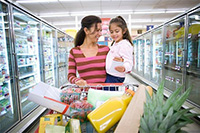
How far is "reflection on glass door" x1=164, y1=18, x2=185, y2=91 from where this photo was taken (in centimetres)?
383

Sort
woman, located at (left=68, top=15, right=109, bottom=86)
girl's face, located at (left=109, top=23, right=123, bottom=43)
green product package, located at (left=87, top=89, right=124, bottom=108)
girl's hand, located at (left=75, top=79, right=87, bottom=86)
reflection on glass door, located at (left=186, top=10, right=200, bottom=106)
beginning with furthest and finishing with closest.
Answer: reflection on glass door, located at (left=186, top=10, right=200, bottom=106), woman, located at (left=68, top=15, right=109, bottom=86), girl's face, located at (left=109, top=23, right=123, bottom=43), girl's hand, located at (left=75, top=79, right=87, bottom=86), green product package, located at (left=87, top=89, right=124, bottom=108)

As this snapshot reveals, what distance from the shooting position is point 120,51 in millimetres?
1213

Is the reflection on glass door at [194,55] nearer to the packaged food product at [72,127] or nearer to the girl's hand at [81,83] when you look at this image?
the girl's hand at [81,83]

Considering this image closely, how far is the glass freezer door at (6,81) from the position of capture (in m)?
2.35

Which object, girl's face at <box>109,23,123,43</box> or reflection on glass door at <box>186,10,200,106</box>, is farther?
reflection on glass door at <box>186,10,200,106</box>

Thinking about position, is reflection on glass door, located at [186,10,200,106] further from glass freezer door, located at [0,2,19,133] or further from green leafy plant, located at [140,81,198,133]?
glass freezer door, located at [0,2,19,133]

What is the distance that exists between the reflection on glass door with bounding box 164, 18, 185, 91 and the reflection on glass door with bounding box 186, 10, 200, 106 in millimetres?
469

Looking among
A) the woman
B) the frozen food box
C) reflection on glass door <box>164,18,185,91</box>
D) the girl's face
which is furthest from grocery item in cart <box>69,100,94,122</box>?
reflection on glass door <box>164,18,185,91</box>

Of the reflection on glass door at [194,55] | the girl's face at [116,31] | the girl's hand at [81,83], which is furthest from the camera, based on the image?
the reflection on glass door at [194,55]

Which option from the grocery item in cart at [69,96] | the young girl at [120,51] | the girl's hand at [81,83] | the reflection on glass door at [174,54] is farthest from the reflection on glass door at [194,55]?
the grocery item in cart at [69,96]

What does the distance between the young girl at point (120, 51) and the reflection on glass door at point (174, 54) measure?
3.10 m

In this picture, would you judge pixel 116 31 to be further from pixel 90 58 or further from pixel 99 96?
pixel 99 96

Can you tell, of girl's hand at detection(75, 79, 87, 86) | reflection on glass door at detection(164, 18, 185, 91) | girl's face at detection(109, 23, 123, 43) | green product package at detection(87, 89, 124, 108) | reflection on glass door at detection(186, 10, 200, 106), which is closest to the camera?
green product package at detection(87, 89, 124, 108)

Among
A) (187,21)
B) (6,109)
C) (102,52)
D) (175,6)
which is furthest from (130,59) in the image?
(175,6)
